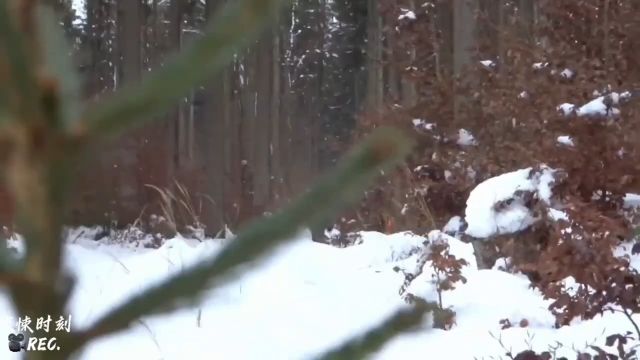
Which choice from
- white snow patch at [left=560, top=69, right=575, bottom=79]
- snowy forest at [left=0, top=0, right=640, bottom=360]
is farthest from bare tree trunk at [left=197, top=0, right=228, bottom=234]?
white snow patch at [left=560, top=69, right=575, bottom=79]

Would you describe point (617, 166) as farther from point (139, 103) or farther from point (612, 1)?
point (139, 103)

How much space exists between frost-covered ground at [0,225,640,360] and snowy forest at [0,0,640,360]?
18mm

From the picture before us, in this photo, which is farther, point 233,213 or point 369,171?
point 233,213

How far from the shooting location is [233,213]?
10.1 m

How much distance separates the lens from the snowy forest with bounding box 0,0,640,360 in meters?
0.56

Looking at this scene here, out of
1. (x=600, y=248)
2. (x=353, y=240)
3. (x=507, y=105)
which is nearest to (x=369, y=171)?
(x=600, y=248)

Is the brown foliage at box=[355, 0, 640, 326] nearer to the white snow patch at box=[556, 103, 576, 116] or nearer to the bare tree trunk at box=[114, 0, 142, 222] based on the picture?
the white snow patch at box=[556, 103, 576, 116]

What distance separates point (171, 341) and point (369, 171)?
3.62 metres

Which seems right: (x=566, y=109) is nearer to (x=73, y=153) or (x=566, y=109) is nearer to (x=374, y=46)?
(x=73, y=153)

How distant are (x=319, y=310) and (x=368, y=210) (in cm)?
362

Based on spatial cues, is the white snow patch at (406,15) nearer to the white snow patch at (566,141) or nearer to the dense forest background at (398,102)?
the dense forest background at (398,102)

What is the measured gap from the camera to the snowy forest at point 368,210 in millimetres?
556

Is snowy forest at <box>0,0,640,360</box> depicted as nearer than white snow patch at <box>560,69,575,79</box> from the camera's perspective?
Yes

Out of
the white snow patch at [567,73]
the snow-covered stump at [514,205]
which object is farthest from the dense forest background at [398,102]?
the snow-covered stump at [514,205]
